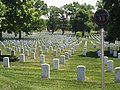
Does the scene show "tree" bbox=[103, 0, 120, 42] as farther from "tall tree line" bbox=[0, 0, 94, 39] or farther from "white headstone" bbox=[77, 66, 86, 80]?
"white headstone" bbox=[77, 66, 86, 80]

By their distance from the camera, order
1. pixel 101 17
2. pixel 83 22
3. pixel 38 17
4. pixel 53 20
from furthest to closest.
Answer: pixel 53 20 → pixel 83 22 → pixel 38 17 → pixel 101 17

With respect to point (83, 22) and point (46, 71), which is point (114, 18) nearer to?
point (46, 71)

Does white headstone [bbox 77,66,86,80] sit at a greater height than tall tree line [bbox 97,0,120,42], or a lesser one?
lesser

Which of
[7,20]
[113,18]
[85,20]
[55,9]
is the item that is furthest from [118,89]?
[55,9]

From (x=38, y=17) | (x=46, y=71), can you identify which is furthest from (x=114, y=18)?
(x=38, y=17)

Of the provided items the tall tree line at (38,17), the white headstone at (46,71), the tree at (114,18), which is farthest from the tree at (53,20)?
the white headstone at (46,71)

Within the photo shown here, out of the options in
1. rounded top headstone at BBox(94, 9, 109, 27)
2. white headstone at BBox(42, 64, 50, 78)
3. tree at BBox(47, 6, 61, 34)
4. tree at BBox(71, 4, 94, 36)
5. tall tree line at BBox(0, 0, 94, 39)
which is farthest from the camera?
tree at BBox(47, 6, 61, 34)

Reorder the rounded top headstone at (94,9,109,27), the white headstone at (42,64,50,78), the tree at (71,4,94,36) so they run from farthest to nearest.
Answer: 1. the tree at (71,4,94,36)
2. the white headstone at (42,64,50,78)
3. the rounded top headstone at (94,9,109,27)

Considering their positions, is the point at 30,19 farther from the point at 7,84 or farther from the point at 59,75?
the point at 7,84

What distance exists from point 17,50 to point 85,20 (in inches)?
2518

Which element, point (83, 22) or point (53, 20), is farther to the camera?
point (53, 20)

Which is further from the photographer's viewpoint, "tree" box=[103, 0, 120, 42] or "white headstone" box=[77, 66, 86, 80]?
"tree" box=[103, 0, 120, 42]

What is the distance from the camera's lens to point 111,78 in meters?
16.2

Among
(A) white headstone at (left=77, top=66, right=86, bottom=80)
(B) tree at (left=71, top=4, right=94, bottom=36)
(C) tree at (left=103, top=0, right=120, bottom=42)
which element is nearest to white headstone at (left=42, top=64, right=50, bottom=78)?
(A) white headstone at (left=77, top=66, right=86, bottom=80)
